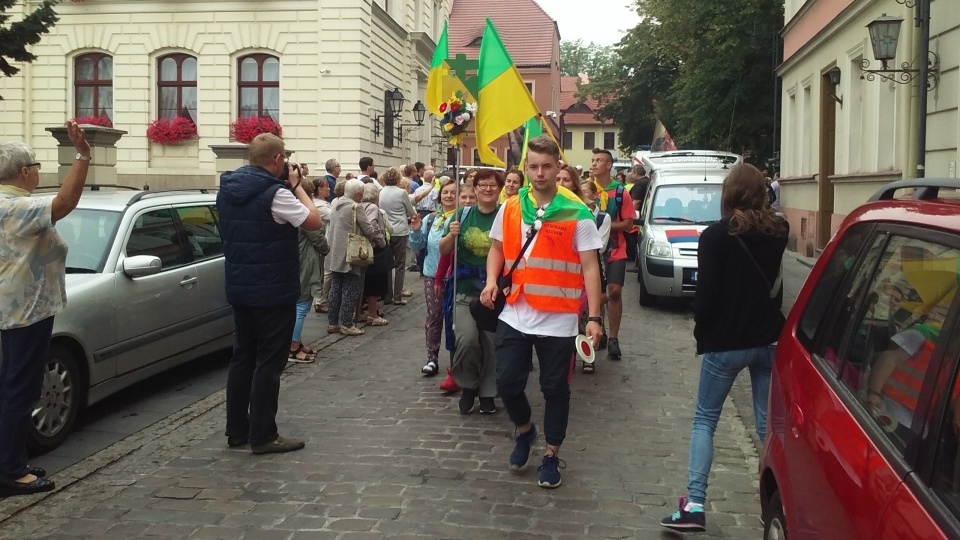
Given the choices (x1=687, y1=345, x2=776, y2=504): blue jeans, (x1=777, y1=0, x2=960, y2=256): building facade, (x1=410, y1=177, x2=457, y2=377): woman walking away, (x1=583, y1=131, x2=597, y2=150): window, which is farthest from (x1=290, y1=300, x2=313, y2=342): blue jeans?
(x1=583, y1=131, x2=597, y2=150): window

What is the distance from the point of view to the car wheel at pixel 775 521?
3.21 m

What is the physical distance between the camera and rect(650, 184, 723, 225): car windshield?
1367 centimetres

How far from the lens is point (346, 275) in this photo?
34.1 feet

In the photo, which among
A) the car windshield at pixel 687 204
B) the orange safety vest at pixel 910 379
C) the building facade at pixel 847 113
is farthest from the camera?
the car windshield at pixel 687 204

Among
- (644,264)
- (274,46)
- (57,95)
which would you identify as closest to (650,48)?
(274,46)

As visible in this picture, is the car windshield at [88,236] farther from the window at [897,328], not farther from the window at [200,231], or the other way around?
the window at [897,328]

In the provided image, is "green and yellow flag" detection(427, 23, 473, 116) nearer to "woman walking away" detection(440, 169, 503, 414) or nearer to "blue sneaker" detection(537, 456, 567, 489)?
"woman walking away" detection(440, 169, 503, 414)

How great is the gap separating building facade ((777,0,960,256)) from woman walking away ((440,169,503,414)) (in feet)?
22.7

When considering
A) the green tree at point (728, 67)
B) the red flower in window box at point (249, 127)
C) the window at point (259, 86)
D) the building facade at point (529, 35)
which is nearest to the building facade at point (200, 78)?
the window at point (259, 86)

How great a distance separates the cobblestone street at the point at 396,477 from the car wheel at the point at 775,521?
1085mm

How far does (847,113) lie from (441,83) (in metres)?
11.9

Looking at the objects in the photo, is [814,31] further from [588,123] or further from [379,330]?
[588,123]

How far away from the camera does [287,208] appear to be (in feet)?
18.5

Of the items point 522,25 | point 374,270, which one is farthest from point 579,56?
point 374,270
